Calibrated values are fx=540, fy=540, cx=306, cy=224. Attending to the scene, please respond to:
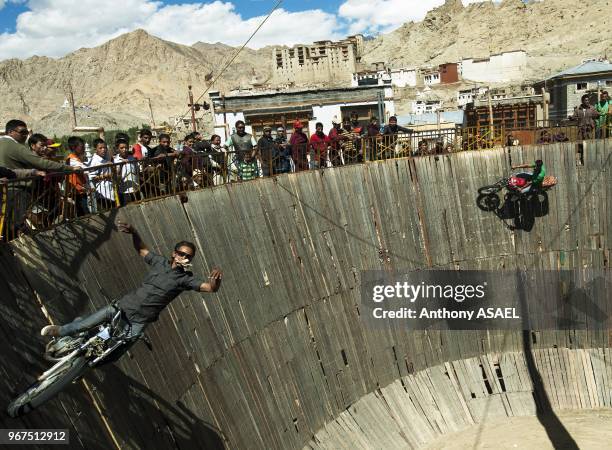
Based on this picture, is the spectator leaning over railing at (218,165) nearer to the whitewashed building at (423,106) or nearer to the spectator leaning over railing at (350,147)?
the spectator leaning over railing at (350,147)

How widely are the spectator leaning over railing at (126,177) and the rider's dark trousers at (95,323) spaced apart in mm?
4144

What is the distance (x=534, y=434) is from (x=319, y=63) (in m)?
42.2

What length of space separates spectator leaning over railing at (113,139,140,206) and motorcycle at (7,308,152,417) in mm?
4275

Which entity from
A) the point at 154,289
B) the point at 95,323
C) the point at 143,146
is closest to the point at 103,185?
the point at 143,146

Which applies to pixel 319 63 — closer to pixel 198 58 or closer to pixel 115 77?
pixel 115 77

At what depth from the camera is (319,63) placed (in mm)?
51438

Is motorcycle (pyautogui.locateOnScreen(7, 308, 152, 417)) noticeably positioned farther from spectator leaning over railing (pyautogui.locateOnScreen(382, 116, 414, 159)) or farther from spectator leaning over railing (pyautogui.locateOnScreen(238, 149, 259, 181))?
spectator leaning over railing (pyautogui.locateOnScreen(382, 116, 414, 159))

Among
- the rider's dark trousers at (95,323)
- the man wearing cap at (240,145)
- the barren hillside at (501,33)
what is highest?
the barren hillside at (501,33)

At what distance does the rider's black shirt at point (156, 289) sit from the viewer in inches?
279

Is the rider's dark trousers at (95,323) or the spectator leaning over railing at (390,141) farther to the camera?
the spectator leaning over railing at (390,141)

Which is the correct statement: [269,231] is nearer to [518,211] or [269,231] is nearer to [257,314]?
[257,314]

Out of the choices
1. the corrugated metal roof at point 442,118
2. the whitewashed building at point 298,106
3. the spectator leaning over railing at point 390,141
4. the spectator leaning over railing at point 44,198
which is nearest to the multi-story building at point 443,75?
the corrugated metal roof at point 442,118

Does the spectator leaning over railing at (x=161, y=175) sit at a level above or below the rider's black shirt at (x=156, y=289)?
above

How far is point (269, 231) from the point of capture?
14.2m
